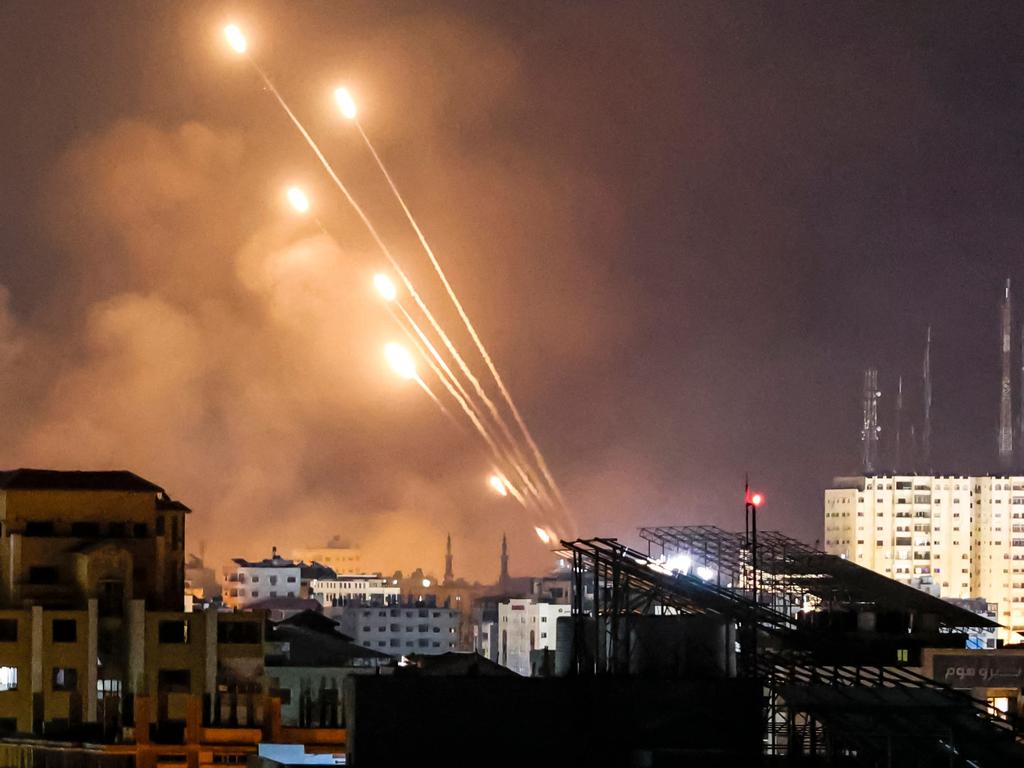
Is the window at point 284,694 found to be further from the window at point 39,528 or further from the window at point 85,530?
the window at point 39,528

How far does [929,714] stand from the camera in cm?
2780

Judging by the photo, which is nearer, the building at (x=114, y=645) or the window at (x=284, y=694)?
the building at (x=114, y=645)

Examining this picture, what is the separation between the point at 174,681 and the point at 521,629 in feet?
254

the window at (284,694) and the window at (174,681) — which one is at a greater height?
the window at (174,681)

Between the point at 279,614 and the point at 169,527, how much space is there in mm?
75463

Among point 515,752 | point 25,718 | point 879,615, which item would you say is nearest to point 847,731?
point 515,752

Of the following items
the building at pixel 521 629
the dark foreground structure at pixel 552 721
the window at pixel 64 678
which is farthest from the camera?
the building at pixel 521 629

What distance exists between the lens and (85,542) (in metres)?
51.6

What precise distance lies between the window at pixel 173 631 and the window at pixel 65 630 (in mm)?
1693

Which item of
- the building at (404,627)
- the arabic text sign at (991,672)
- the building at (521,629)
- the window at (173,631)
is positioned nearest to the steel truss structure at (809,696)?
the arabic text sign at (991,672)

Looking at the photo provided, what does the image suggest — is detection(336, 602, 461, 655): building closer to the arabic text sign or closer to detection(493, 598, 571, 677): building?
detection(493, 598, 571, 677): building

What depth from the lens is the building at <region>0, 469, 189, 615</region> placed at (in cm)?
5028

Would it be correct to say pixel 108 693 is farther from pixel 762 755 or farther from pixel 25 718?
pixel 762 755

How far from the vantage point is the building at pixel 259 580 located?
142750 mm
